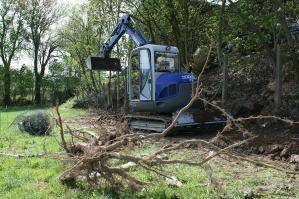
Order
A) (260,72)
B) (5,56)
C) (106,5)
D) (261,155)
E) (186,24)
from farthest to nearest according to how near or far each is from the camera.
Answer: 1. (5,56)
2. (106,5)
3. (186,24)
4. (260,72)
5. (261,155)

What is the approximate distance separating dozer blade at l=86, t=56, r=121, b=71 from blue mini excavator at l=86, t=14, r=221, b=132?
1169mm

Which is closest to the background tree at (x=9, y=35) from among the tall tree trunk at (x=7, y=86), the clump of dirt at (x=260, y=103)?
the tall tree trunk at (x=7, y=86)

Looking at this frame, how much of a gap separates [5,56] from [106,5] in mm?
26881

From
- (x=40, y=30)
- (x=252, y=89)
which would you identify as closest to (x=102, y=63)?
(x=252, y=89)

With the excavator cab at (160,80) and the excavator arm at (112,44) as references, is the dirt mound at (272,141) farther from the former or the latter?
the excavator arm at (112,44)

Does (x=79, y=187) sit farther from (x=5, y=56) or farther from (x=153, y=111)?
(x=5, y=56)

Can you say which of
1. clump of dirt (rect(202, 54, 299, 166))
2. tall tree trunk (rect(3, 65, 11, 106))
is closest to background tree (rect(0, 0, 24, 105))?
tall tree trunk (rect(3, 65, 11, 106))

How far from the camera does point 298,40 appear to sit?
1323 cm

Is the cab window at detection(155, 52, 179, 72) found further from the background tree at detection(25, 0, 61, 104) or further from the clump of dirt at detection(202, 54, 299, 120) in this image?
the background tree at detection(25, 0, 61, 104)

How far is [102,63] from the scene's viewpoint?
591 inches

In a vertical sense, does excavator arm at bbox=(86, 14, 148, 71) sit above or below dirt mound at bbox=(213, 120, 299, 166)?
above

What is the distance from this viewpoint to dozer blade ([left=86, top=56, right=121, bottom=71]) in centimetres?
1462

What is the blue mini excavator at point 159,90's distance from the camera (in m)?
12.6

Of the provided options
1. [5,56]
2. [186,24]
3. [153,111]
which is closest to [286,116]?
[153,111]
